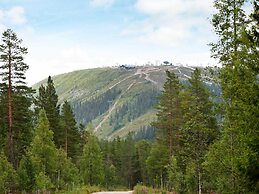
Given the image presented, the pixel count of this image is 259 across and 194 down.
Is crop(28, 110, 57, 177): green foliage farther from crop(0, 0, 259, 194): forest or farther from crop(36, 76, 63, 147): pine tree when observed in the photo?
crop(36, 76, 63, 147): pine tree

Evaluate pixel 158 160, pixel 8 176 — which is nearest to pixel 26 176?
pixel 8 176

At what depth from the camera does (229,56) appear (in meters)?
21.5

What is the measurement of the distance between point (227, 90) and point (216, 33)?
3977 mm

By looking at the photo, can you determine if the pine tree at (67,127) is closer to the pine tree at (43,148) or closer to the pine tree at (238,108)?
the pine tree at (43,148)

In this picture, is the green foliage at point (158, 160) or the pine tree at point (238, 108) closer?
the pine tree at point (238, 108)

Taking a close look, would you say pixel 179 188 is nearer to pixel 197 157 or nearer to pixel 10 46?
pixel 197 157

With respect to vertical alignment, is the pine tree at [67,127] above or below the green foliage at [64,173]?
above

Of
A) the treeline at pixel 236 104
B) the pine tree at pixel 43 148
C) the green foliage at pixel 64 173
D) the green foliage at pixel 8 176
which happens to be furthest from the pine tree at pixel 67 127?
the treeline at pixel 236 104

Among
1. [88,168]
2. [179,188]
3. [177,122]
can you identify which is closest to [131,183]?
[88,168]

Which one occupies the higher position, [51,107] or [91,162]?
[51,107]

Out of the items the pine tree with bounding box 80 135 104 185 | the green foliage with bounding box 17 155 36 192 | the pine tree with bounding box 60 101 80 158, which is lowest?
the pine tree with bounding box 80 135 104 185

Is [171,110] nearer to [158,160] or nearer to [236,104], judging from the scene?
[158,160]

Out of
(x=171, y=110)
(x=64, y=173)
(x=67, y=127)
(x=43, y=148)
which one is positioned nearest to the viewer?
(x=43, y=148)

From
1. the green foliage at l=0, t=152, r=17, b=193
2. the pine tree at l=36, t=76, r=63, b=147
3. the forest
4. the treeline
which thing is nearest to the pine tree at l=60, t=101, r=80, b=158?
the forest
